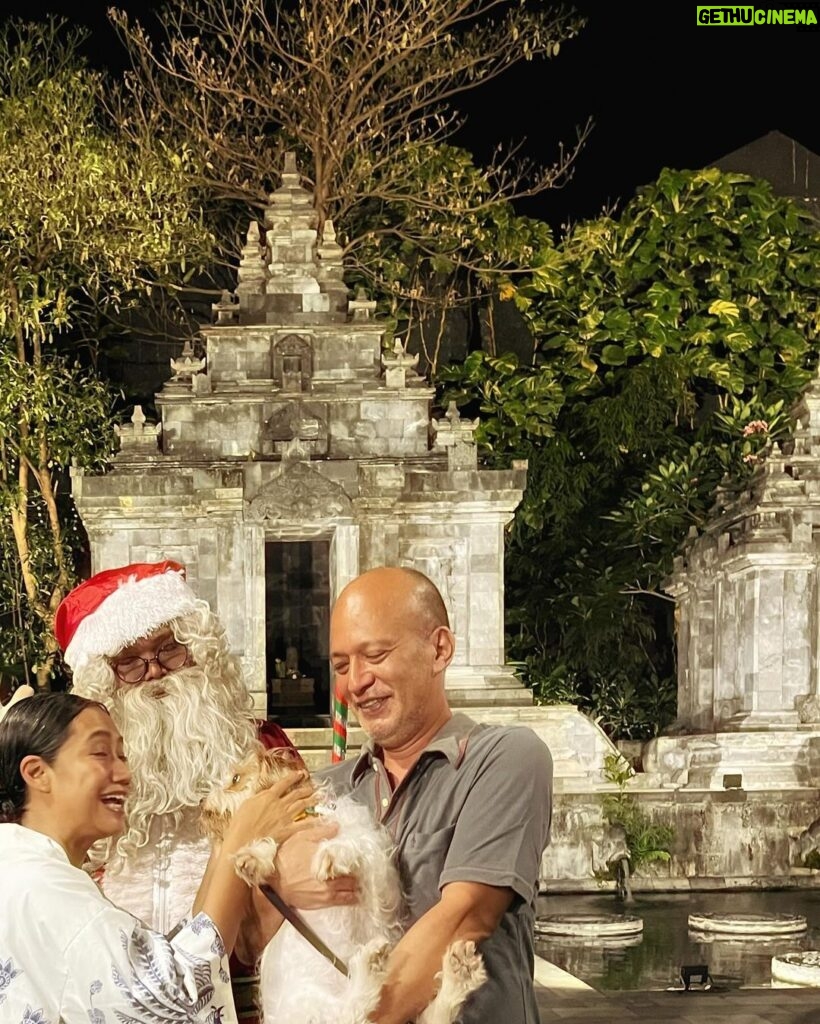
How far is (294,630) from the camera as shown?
17312 millimetres

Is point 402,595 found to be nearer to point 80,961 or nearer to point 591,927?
point 80,961

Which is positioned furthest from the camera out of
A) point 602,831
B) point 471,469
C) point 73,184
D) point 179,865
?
point 73,184

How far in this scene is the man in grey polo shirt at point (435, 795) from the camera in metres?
2.47

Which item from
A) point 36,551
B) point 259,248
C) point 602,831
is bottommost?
point 602,831

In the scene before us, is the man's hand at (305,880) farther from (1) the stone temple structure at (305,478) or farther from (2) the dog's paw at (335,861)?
(1) the stone temple structure at (305,478)

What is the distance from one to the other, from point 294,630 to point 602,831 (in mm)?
5295

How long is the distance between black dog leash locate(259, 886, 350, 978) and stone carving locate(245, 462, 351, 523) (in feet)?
40.7

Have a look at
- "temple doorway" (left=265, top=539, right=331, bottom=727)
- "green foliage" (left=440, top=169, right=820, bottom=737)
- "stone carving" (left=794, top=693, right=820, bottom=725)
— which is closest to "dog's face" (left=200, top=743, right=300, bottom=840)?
"stone carving" (left=794, top=693, right=820, bottom=725)

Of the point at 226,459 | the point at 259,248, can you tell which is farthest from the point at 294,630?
the point at 259,248

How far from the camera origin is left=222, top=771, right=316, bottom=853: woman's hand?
2.48 metres

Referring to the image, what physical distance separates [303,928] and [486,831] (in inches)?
12.1

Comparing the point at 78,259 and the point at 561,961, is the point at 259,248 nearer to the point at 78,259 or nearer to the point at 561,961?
the point at 78,259

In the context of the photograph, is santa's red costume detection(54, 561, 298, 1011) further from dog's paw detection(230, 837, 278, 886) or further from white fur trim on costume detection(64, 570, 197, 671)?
dog's paw detection(230, 837, 278, 886)

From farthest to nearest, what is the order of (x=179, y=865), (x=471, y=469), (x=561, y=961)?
(x=471, y=469) < (x=561, y=961) < (x=179, y=865)
